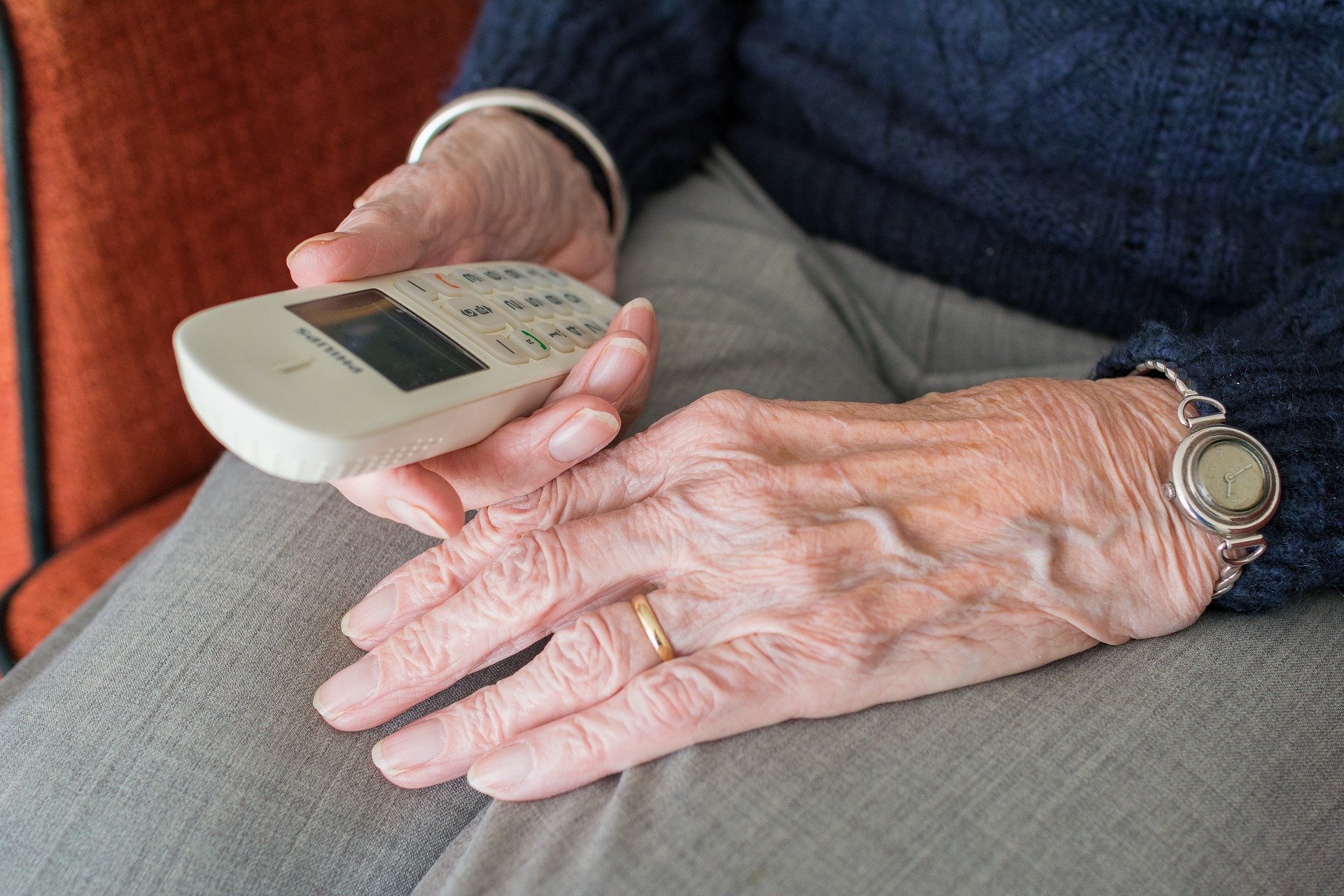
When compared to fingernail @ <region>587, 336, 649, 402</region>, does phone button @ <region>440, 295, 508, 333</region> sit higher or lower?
higher

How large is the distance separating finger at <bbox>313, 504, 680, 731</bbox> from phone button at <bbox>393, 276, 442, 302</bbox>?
148 millimetres

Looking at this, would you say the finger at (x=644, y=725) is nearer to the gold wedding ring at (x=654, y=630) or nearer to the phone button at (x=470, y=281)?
the gold wedding ring at (x=654, y=630)

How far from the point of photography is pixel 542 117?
0.77m

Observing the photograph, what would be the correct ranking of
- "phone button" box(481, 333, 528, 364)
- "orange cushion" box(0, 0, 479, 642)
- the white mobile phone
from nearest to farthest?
the white mobile phone
"phone button" box(481, 333, 528, 364)
"orange cushion" box(0, 0, 479, 642)

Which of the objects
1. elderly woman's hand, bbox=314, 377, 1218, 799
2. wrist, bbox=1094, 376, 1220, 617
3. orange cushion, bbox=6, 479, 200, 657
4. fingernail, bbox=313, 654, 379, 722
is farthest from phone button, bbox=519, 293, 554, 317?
orange cushion, bbox=6, 479, 200, 657

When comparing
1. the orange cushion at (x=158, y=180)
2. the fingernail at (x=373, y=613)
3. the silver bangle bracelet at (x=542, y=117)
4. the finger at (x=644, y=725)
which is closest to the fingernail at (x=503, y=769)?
the finger at (x=644, y=725)

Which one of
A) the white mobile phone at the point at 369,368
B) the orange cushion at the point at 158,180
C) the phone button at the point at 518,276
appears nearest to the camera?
the white mobile phone at the point at 369,368

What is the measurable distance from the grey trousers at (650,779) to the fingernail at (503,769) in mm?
15

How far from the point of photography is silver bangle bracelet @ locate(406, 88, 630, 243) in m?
0.72

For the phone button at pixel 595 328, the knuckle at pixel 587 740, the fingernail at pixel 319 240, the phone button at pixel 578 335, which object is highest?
the fingernail at pixel 319 240

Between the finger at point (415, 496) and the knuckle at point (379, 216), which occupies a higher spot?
the knuckle at point (379, 216)

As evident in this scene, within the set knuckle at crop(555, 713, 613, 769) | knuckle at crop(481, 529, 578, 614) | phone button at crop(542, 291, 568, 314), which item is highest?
phone button at crop(542, 291, 568, 314)

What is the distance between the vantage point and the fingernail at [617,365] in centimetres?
49

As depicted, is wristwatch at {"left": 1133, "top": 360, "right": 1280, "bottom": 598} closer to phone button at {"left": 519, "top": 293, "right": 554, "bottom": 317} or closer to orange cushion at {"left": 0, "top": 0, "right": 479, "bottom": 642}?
phone button at {"left": 519, "top": 293, "right": 554, "bottom": 317}
